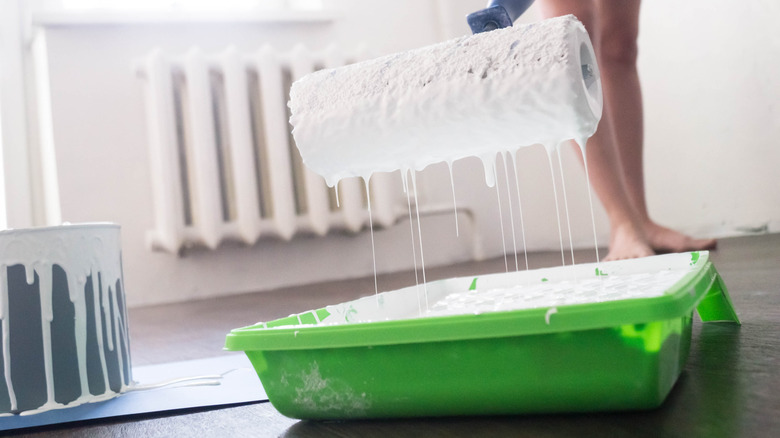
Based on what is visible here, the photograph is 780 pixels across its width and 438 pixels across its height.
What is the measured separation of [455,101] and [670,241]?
0.98m

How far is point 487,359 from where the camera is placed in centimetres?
44

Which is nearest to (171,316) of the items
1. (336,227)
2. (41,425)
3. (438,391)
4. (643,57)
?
(336,227)

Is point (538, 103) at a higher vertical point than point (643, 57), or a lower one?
lower

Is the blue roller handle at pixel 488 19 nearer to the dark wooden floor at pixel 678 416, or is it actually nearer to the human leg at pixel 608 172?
the dark wooden floor at pixel 678 416

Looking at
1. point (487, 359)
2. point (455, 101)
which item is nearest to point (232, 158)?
point (455, 101)

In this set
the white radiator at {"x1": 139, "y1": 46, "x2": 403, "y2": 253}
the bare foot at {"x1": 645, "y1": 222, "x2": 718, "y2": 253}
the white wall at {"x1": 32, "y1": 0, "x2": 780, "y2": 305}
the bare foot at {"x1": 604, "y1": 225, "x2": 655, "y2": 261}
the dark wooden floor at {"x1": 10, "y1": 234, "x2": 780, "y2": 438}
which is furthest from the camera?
the white radiator at {"x1": 139, "y1": 46, "x2": 403, "y2": 253}

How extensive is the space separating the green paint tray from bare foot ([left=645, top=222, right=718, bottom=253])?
90 centimetres

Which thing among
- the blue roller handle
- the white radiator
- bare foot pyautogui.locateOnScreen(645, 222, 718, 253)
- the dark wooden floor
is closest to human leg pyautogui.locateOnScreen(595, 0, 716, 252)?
bare foot pyautogui.locateOnScreen(645, 222, 718, 253)

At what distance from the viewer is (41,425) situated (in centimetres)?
59

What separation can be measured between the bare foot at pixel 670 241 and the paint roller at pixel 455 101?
0.84m

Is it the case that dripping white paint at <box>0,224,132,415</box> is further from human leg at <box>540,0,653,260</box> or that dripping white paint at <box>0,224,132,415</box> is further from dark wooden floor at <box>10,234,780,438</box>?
human leg at <box>540,0,653,260</box>

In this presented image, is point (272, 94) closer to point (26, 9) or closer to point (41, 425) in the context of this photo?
point (26, 9)

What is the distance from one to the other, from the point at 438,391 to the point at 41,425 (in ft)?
1.17

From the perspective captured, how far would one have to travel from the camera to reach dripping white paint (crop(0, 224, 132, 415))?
25.1 inches
